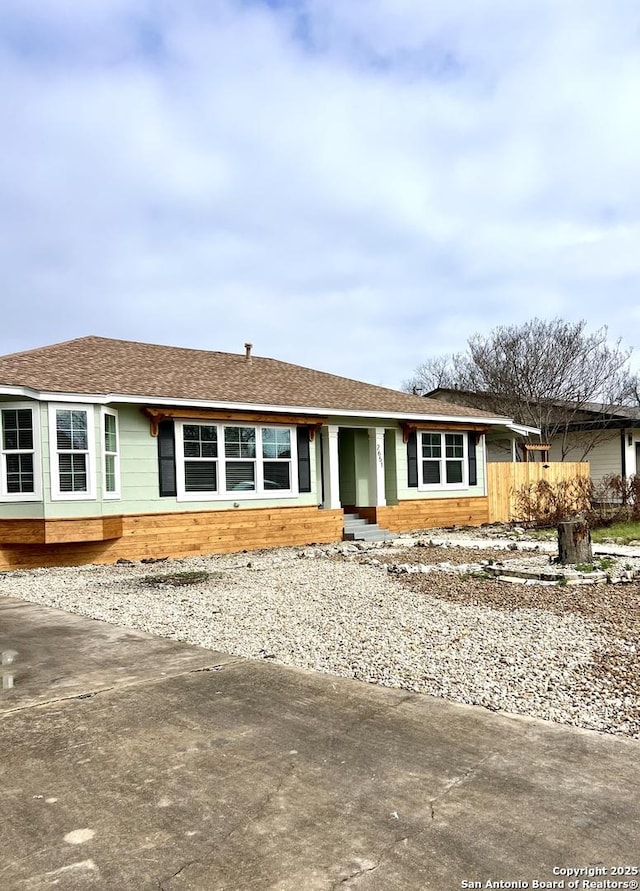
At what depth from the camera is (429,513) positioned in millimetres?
17406

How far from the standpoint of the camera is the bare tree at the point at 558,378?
2844 centimetres

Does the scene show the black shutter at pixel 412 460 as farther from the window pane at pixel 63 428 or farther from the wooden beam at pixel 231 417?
the window pane at pixel 63 428

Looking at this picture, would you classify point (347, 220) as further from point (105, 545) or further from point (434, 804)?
point (434, 804)

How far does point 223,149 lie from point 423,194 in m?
4.80

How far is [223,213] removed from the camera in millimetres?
17953

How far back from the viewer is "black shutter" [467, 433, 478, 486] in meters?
18.3

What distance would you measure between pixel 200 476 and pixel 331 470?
132 inches

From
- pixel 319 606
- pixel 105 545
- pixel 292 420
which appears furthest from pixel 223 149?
pixel 319 606

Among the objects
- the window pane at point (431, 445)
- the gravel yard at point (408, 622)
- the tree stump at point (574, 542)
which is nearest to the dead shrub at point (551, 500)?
the window pane at point (431, 445)

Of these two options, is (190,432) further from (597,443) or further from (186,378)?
(597,443)

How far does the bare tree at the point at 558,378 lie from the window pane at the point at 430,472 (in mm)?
12297

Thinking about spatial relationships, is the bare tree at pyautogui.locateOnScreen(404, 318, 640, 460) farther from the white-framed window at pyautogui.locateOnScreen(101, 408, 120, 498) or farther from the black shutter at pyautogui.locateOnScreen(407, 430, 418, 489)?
the white-framed window at pyautogui.locateOnScreen(101, 408, 120, 498)

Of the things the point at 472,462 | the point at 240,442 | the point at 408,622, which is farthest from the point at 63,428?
the point at 472,462

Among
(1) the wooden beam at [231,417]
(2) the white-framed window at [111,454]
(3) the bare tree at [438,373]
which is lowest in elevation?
(2) the white-framed window at [111,454]
